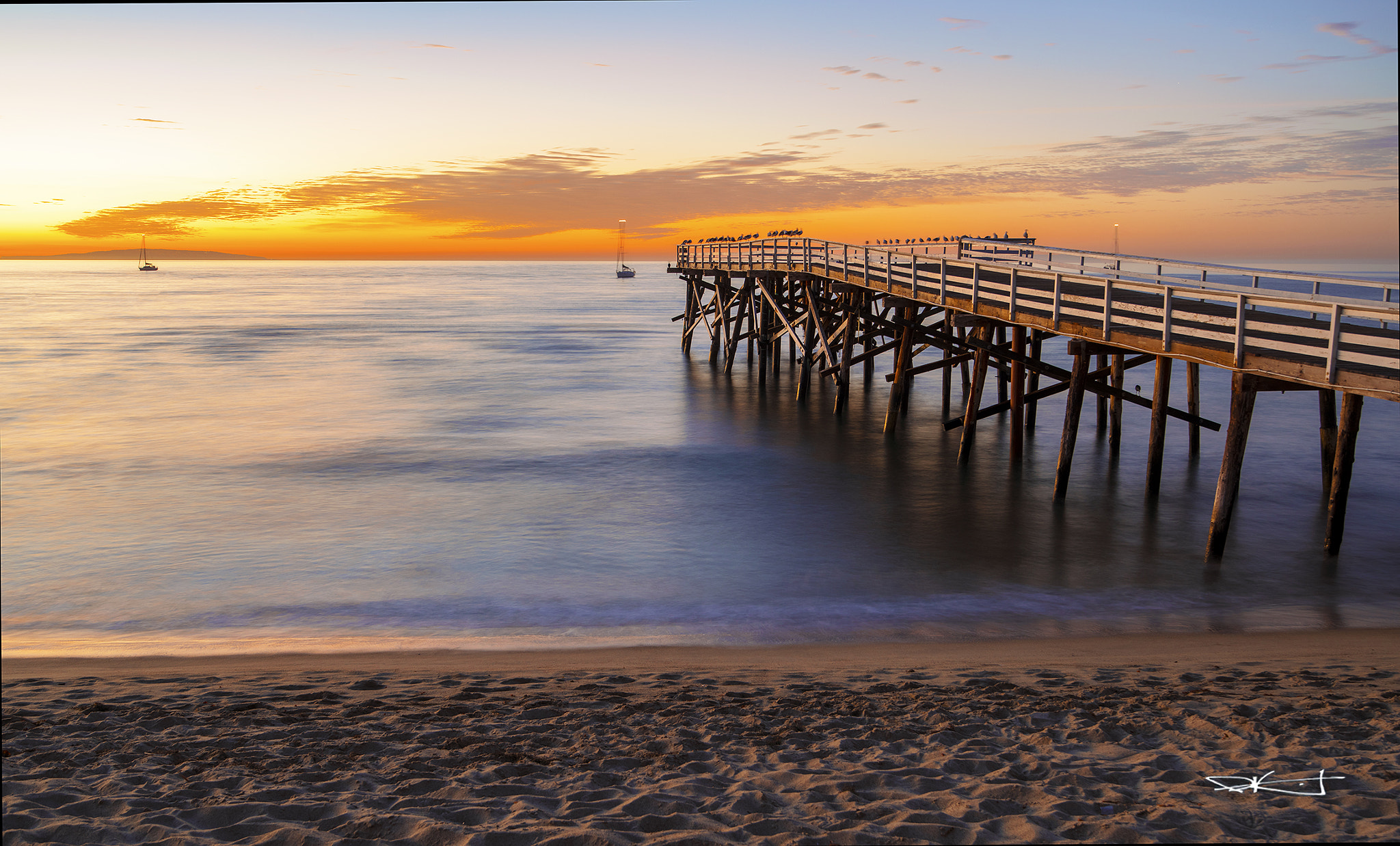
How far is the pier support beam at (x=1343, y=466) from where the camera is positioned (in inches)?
Result: 405

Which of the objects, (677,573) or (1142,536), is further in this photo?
(1142,536)

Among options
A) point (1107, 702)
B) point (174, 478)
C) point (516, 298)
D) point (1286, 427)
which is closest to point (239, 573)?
point (174, 478)

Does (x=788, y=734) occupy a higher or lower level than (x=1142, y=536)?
higher

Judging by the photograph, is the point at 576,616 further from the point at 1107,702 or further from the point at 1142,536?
the point at 1142,536

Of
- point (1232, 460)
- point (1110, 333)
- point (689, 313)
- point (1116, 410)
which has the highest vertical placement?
point (1110, 333)

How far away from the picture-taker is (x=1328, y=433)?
45.4 ft

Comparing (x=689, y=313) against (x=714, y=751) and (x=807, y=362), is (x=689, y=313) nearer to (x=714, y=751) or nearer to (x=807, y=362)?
(x=807, y=362)

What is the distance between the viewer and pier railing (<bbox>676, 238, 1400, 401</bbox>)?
30.1 feet

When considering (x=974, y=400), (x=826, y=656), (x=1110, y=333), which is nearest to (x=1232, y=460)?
(x=1110, y=333)

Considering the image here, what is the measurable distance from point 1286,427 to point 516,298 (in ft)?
283

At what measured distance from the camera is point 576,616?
970 centimetres

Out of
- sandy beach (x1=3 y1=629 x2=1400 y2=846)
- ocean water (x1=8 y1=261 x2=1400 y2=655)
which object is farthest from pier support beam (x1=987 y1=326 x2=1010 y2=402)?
sandy beach (x1=3 y1=629 x2=1400 y2=846)

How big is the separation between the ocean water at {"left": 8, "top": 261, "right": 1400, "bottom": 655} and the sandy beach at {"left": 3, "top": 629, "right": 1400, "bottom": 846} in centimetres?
124

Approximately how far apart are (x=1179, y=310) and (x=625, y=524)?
7.88 meters
